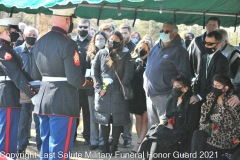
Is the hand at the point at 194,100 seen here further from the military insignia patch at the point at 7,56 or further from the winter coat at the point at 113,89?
the military insignia patch at the point at 7,56

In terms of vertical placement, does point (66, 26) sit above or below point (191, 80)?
above

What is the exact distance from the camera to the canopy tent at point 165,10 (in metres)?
7.93

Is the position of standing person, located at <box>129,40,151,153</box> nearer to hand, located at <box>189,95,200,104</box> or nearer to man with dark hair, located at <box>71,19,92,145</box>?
man with dark hair, located at <box>71,19,92,145</box>

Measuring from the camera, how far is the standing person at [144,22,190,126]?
671 centimetres

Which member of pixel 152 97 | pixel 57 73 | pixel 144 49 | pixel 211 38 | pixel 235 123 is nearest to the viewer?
pixel 57 73

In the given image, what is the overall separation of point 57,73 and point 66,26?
58cm

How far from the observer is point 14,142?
6.73 meters

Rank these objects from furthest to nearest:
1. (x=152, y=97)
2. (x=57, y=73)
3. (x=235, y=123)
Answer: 1. (x=152, y=97)
2. (x=235, y=123)
3. (x=57, y=73)

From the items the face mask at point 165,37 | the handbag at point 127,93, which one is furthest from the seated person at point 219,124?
the handbag at point 127,93

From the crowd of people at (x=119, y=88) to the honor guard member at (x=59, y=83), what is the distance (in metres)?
0.01

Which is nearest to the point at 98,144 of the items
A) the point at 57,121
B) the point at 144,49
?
the point at 144,49

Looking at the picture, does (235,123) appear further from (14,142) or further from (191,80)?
(14,142)

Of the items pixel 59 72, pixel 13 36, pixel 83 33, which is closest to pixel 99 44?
pixel 83 33

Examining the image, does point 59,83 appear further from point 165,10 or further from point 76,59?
point 165,10
